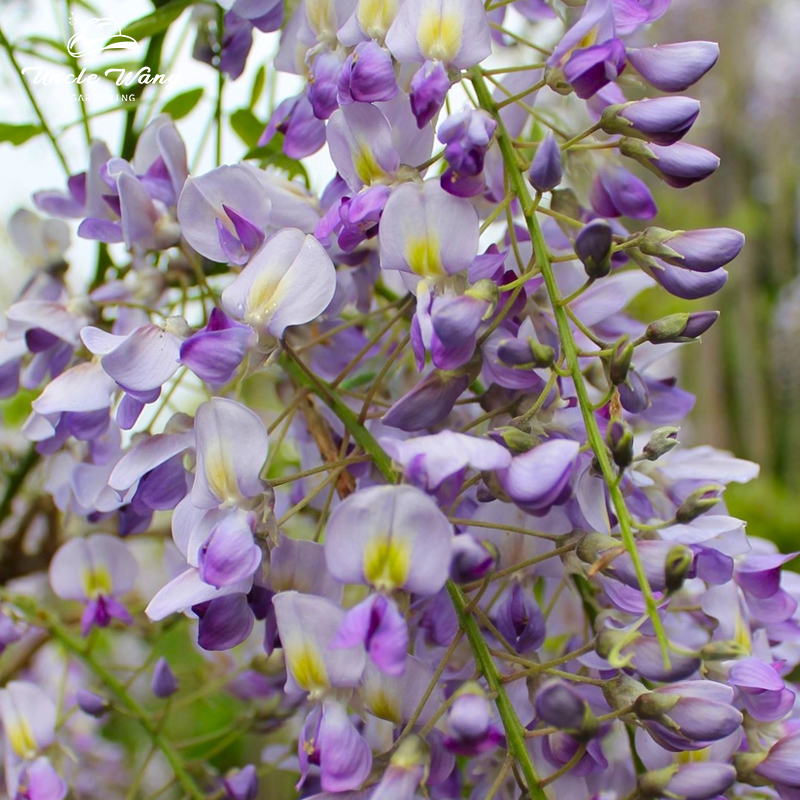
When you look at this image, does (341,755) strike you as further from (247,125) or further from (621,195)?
(247,125)

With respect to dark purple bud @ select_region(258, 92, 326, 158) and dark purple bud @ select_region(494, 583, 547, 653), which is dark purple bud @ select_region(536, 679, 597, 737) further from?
dark purple bud @ select_region(258, 92, 326, 158)

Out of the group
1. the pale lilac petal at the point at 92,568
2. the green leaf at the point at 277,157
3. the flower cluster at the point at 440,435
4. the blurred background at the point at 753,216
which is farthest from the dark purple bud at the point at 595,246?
the blurred background at the point at 753,216

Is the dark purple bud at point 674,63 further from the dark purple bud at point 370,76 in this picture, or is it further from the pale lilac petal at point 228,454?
the pale lilac petal at point 228,454

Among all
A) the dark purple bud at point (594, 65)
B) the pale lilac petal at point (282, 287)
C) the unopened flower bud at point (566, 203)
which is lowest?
the unopened flower bud at point (566, 203)

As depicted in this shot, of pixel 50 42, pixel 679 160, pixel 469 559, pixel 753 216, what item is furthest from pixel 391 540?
pixel 753 216

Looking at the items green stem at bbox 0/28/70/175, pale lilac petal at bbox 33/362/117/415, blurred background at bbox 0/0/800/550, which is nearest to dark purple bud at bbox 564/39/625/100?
pale lilac petal at bbox 33/362/117/415
